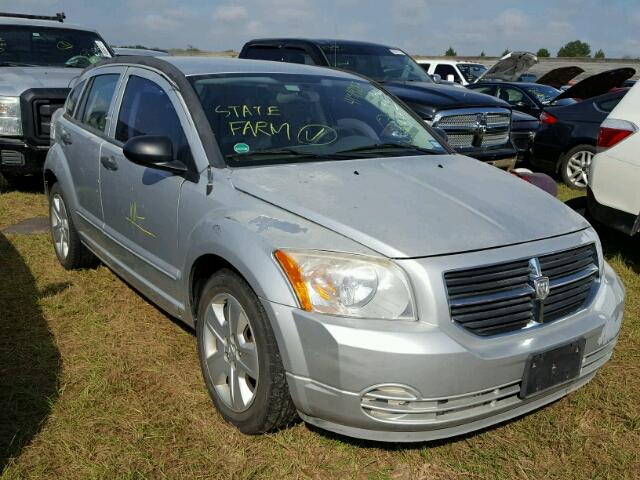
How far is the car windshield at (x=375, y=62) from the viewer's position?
8.02 meters

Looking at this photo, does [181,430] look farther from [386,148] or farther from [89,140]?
[89,140]

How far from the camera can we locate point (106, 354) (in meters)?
3.49

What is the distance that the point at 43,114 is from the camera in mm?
6781

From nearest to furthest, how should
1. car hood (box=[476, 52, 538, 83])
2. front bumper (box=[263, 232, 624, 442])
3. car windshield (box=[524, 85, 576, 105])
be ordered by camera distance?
front bumper (box=[263, 232, 624, 442])
car windshield (box=[524, 85, 576, 105])
car hood (box=[476, 52, 538, 83])

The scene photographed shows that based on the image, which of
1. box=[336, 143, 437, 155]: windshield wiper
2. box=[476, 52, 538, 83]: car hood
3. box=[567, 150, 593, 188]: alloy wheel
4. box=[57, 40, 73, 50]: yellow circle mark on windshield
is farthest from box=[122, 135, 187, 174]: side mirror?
box=[476, 52, 538, 83]: car hood

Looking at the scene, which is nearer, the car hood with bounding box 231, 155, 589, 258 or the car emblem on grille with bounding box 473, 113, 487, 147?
the car hood with bounding box 231, 155, 589, 258

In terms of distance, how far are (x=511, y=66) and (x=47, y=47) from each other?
47.3 feet

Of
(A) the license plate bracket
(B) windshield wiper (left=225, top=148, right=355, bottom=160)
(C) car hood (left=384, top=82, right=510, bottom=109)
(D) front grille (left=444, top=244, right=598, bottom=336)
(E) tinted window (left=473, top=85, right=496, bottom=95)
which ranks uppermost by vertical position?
(B) windshield wiper (left=225, top=148, right=355, bottom=160)

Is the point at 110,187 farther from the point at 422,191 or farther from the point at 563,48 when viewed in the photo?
the point at 563,48

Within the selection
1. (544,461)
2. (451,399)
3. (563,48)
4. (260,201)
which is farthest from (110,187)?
(563,48)

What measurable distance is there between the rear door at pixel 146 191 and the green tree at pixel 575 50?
95.3 meters

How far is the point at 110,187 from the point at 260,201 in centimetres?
150

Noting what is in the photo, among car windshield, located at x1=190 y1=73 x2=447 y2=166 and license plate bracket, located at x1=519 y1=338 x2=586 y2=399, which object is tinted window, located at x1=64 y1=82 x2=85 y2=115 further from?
license plate bracket, located at x1=519 y1=338 x2=586 y2=399

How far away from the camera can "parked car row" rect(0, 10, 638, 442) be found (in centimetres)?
223
